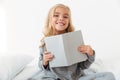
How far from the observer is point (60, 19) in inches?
47.3

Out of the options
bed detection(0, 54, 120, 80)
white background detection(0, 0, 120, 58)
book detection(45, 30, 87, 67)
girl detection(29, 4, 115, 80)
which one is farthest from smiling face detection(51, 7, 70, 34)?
white background detection(0, 0, 120, 58)

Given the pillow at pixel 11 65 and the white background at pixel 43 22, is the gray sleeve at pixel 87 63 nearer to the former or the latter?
the pillow at pixel 11 65

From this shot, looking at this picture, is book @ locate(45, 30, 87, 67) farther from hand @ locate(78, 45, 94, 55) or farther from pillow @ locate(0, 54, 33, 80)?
pillow @ locate(0, 54, 33, 80)

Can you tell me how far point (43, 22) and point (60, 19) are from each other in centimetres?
52

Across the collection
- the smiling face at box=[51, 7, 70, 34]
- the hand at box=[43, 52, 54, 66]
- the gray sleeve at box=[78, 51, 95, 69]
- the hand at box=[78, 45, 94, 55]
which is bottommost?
the gray sleeve at box=[78, 51, 95, 69]

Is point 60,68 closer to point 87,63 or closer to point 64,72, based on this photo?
point 64,72

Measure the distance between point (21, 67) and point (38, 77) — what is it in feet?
0.67

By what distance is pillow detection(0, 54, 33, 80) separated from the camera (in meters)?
1.24

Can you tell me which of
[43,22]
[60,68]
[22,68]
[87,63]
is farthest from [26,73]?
[43,22]

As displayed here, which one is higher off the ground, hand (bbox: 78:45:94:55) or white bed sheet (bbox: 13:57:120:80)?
hand (bbox: 78:45:94:55)

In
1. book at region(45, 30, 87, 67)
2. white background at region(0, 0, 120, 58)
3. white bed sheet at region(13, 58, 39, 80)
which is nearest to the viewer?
book at region(45, 30, 87, 67)

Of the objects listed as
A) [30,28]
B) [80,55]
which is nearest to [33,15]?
[30,28]

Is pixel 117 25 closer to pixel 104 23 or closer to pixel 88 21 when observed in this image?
pixel 104 23

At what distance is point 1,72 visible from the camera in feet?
4.02
